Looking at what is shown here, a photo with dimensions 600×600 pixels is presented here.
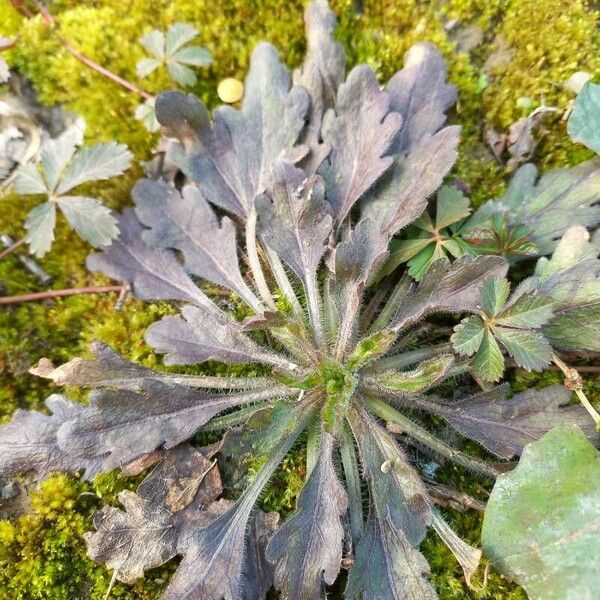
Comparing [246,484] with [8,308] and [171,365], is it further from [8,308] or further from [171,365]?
[8,308]

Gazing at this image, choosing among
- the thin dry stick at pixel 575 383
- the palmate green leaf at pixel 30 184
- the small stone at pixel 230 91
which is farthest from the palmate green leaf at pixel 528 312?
the palmate green leaf at pixel 30 184

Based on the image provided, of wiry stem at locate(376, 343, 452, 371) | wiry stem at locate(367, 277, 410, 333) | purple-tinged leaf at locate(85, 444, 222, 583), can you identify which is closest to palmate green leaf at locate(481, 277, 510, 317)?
wiry stem at locate(376, 343, 452, 371)

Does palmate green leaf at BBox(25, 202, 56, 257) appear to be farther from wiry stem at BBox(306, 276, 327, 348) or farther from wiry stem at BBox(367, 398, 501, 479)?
wiry stem at BBox(367, 398, 501, 479)

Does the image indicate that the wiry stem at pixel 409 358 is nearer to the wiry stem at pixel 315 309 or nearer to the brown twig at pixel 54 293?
the wiry stem at pixel 315 309

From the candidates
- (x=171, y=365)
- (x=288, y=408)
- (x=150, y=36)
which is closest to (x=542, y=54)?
(x=150, y=36)

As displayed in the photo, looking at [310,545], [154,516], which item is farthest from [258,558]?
[154,516]

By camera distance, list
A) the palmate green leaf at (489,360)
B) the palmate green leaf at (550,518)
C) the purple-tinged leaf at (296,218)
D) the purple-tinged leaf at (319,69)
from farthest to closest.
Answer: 1. the purple-tinged leaf at (319,69)
2. the purple-tinged leaf at (296,218)
3. the palmate green leaf at (489,360)
4. the palmate green leaf at (550,518)

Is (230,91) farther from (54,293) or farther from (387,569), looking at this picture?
(387,569)
